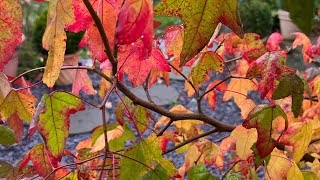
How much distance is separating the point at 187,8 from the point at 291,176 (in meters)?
0.55

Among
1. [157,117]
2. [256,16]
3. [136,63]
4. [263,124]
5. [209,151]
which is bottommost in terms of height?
[157,117]

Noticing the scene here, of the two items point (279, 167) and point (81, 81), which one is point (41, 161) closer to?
point (81, 81)

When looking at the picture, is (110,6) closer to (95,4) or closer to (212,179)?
(95,4)

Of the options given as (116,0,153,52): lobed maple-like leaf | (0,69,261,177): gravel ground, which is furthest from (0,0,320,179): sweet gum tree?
(0,69,261,177): gravel ground

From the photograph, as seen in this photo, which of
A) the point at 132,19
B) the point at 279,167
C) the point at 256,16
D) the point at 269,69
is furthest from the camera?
the point at 256,16

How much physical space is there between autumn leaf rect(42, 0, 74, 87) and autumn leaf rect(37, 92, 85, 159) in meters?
0.21

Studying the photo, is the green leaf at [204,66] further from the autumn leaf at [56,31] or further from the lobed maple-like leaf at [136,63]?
the autumn leaf at [56,31]

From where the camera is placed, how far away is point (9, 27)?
1.53 ft

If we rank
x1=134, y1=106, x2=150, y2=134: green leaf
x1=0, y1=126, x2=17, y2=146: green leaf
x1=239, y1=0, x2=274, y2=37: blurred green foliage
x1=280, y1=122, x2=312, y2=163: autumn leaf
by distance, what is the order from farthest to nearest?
1. x1=239, y1=0, x2=274, y2=37: blurred green foliage
2. x1=134, y1=106, x2=150, y2=134: green leaf
3. x1=280, y1=122, x2=312, y2=163: autumn leaf
4. x1=0, y1=126, x2=17, y2=146: green leaf

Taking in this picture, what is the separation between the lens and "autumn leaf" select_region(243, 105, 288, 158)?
0.69 m

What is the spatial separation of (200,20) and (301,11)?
0.26 m

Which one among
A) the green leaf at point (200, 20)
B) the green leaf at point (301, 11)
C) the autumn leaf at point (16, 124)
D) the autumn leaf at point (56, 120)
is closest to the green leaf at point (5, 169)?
the autumn leaf at point (16, 124)

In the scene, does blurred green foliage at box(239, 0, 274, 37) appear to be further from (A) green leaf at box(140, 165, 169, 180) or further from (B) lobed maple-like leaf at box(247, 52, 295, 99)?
Result: (A) green leaf at box(140, 165, 169, 180)

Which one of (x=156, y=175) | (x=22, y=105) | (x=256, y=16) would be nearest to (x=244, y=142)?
(x=156, y=175)
